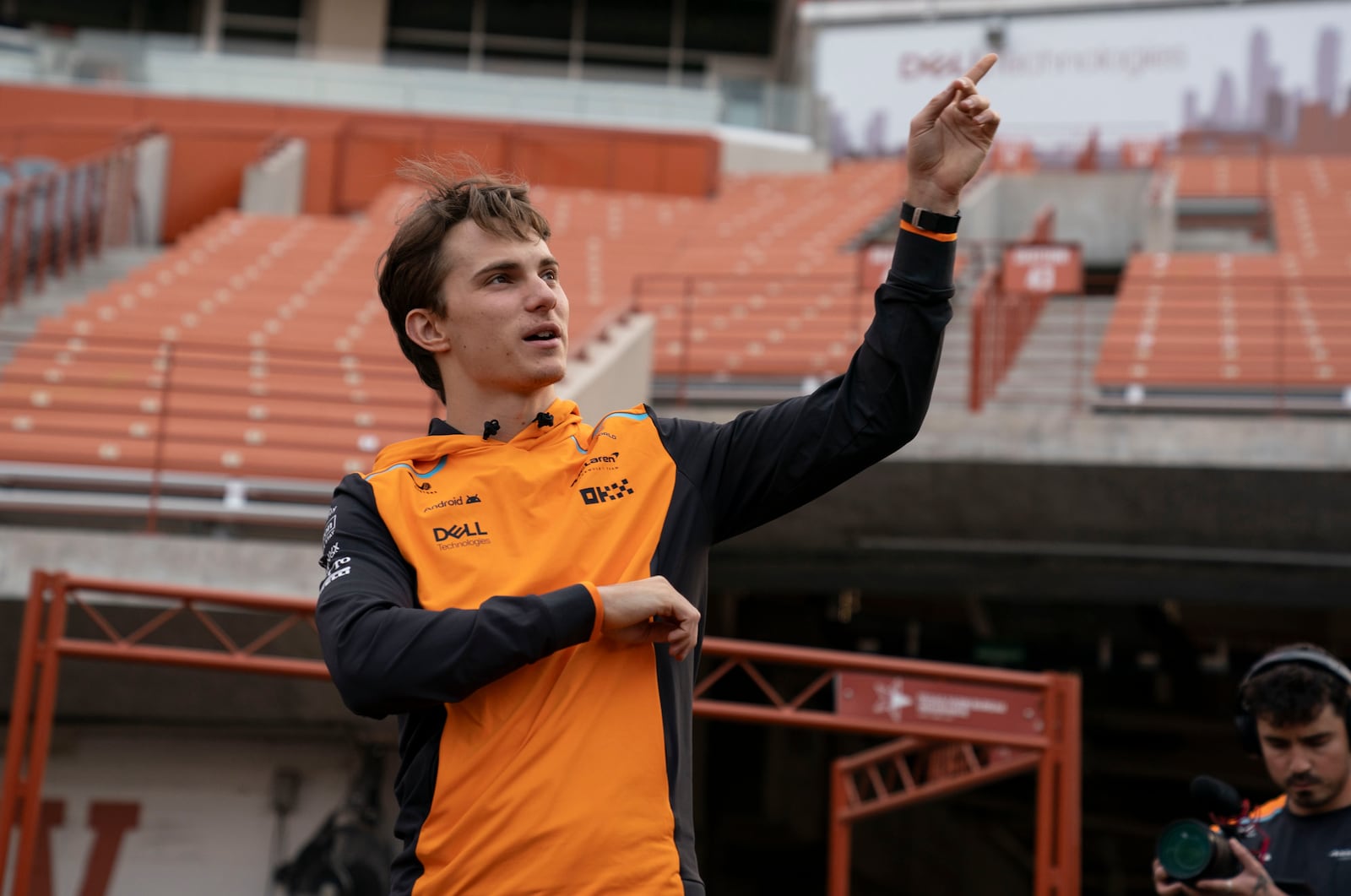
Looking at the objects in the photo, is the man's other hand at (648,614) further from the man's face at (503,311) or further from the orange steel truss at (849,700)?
the orange steel truss at (849,700)

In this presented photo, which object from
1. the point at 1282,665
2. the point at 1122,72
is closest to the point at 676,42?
the point at 1122,72

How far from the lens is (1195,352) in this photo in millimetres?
9977

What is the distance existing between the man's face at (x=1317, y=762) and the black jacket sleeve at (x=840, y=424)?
174cm

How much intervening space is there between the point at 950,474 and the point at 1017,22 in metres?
12.7

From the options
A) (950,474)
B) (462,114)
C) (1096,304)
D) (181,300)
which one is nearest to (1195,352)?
(950,474)

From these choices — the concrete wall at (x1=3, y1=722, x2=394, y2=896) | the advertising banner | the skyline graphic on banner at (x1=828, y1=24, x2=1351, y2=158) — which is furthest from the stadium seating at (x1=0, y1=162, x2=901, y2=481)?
the skyline graphic on banner at (x1=828, y1=24, x2=1351, y2=158)

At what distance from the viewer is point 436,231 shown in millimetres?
1937

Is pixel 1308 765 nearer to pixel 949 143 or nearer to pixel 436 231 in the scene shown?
pixel 949 143

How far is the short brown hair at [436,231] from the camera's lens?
1925 millimetres

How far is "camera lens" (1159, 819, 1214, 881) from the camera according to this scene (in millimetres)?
2734

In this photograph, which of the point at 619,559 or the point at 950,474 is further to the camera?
the point at 950,474

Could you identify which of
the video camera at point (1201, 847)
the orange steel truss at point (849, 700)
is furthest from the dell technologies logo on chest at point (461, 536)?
the orange steel truss at point (849, 700)

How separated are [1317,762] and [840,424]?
1878 mm

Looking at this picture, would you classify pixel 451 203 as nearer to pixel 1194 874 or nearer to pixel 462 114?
pixel 1194 874
